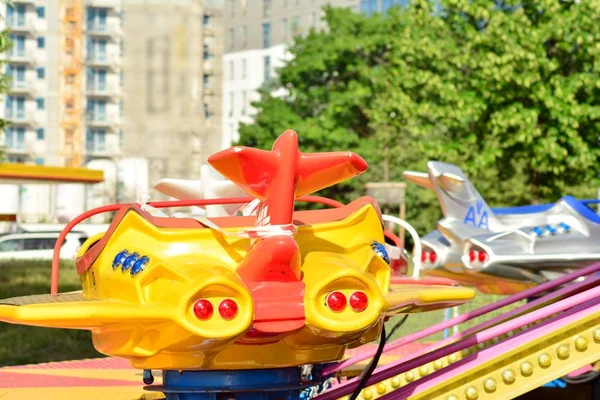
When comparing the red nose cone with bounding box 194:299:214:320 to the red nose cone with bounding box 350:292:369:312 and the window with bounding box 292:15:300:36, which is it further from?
the window with bounding box 292:15:300:36

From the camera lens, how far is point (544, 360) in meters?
4.56

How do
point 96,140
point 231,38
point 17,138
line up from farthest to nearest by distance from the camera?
point 231,38 < point 17,138 < point 96,140

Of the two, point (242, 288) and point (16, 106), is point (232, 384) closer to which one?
point (242, 288)

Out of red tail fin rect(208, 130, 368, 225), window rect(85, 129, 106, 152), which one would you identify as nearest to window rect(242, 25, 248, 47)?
window rect(85, 129, 106, 152)

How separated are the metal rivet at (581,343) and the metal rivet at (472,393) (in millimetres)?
467

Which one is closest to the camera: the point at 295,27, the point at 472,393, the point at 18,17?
the point at 472,393

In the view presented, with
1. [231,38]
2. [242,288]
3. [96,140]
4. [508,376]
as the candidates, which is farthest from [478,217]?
[231,38]

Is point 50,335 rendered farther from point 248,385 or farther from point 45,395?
point 248,385

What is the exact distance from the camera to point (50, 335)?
13094mm

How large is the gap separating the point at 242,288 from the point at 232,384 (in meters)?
0.66

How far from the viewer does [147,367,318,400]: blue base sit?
4.30m

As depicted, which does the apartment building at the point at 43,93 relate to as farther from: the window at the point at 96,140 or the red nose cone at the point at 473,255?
the red nose cone at the point at 473,255

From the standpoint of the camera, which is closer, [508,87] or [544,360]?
[544,360]

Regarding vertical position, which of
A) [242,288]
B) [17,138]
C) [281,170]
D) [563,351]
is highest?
[281,170]
